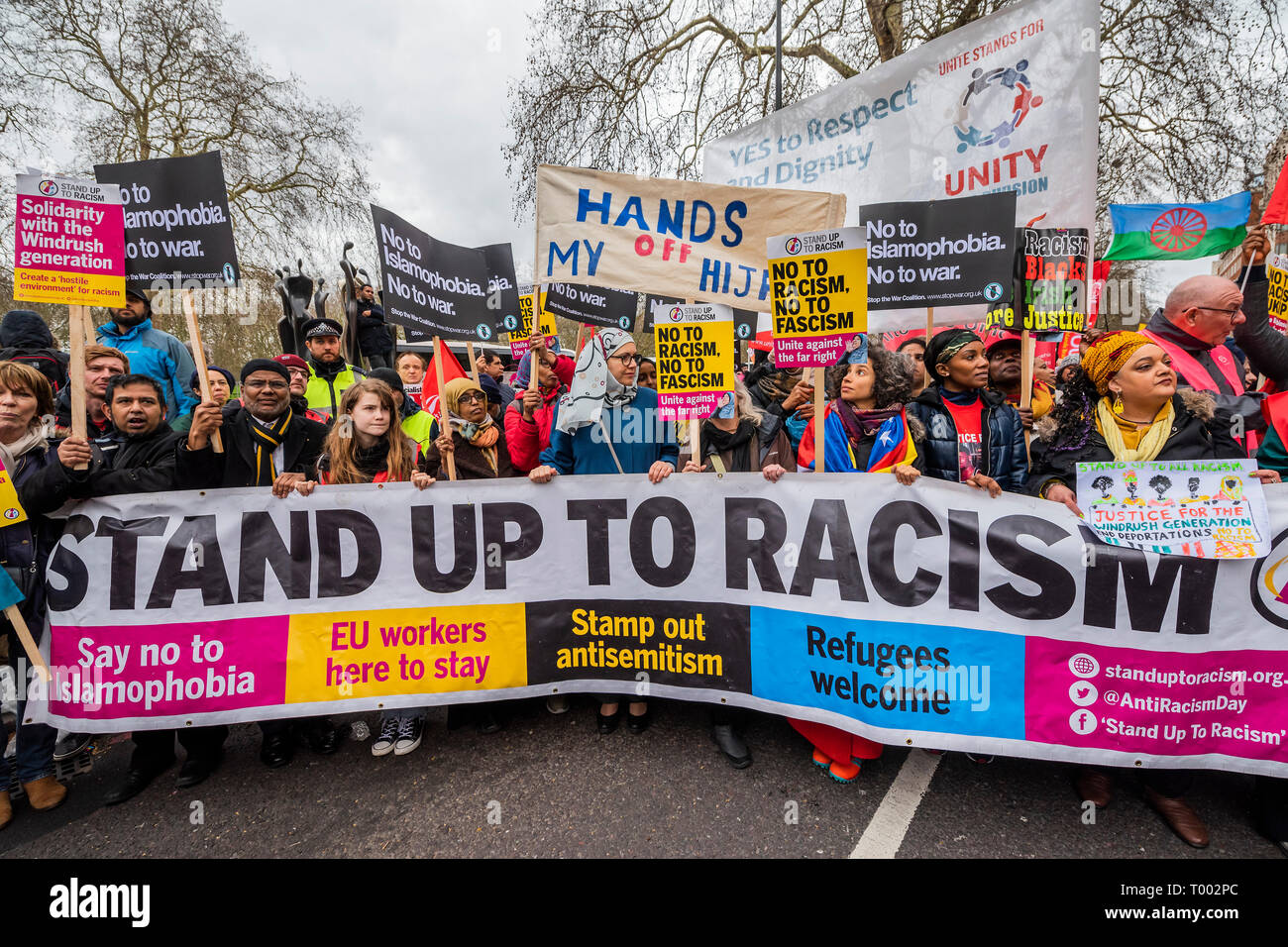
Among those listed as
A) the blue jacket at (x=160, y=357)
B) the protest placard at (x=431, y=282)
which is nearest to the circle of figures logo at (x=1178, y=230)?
the protest placard at (x=431, y=282)

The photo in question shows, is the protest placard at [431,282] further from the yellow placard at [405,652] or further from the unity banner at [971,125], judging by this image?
the unity banner at [971,125]

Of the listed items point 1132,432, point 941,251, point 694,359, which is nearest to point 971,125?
point 941,251

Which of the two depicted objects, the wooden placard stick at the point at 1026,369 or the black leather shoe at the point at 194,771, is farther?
the wooden placard stick at the point at 1026,369

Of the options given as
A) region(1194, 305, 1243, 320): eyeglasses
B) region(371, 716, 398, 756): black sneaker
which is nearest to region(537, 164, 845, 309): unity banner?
region(1194, 305, 1243, 320): eyeglasses

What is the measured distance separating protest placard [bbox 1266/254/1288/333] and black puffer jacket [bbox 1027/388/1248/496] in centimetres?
124

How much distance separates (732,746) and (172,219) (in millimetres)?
3964

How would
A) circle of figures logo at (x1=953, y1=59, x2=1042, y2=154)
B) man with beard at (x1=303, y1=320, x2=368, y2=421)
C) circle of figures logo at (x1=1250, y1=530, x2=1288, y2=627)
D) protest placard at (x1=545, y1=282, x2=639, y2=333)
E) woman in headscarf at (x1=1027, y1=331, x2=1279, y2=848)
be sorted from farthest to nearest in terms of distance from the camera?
protest placard at (x1=545, y1=282, x2=639, y2=333), man with beard at (x1=303, y1=320, x2=368, y2=421), circle of figures logo at (x1=953, y1=59, x2=1042, y2=154), woman in headscarf at (x1=1027, y1=331, x2=1279, y2=848), circle of figures logo at (x1=1250, y1=530, x2=1288, y2=627)

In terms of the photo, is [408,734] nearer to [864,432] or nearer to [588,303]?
[864,432]

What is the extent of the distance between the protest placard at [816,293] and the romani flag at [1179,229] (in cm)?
333

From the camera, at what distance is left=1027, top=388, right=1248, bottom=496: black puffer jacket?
97.5 inches

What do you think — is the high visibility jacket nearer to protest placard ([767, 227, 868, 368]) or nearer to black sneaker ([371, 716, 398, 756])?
black sneaker ([371, 716, 398, 756])

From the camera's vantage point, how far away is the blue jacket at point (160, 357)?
4387mm

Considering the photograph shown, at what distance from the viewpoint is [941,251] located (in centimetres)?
338
